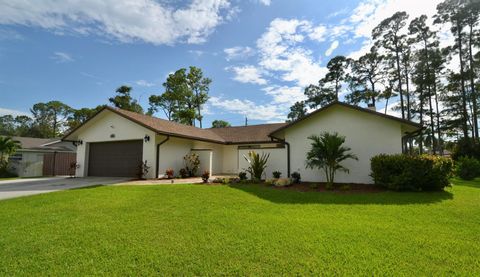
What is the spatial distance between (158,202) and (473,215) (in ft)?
27.6

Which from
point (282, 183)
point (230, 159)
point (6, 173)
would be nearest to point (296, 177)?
point (282, 183)

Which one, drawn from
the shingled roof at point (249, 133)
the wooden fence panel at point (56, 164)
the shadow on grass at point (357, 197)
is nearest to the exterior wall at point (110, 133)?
the wooden fence panel at point (56, 164)

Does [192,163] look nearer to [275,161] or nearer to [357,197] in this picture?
[275,161]

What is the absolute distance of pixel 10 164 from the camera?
768 inches

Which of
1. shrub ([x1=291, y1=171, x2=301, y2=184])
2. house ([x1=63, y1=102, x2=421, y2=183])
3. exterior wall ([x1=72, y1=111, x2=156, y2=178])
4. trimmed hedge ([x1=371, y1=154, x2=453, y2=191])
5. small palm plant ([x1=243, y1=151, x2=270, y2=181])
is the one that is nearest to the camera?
trimmed hedge ([x1=371, y1=154, x2=453, y2=191])

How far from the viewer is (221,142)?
19.2 metres

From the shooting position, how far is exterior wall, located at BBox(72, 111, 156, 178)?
14.2 metres

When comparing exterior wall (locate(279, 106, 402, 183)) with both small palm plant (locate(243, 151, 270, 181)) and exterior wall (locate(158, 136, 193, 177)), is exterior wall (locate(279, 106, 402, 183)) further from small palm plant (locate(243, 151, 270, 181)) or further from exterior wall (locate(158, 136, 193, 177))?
exterior wall (locate(158, 136, 193, 177))

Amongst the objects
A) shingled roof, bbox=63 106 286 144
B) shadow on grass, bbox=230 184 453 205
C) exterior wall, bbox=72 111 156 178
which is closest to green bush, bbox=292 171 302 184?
shadow on grass, bbox=230 184 453 205

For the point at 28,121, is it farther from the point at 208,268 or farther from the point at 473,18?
the point at 473,18

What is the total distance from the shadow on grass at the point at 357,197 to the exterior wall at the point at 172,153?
751cm

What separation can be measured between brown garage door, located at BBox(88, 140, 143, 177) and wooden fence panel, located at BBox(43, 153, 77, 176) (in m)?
4.52

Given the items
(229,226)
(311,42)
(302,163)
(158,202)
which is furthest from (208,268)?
(311,42)

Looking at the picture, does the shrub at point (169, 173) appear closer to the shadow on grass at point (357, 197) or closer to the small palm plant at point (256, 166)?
the small palm plant at point (256, 166)
